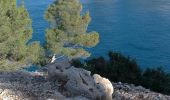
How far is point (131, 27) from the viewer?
57562mm

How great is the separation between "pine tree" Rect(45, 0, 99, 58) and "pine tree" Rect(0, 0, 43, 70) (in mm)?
5118

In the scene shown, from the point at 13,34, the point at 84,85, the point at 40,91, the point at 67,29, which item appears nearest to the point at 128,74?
the point at 84,85

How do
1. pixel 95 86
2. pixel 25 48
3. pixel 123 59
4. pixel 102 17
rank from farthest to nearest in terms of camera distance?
1. pixel 102 17
2. pixel 25 48
3. pixel 123 59
4. pixel 95 86

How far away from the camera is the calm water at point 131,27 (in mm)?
48031

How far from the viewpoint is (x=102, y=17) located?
6431 cm

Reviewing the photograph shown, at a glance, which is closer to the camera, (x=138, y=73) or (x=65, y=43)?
(x=138, y=73)

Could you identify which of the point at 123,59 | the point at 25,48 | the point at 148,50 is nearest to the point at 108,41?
the point at 148,50

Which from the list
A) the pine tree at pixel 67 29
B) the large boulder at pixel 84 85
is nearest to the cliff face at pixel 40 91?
the large boulder at pixel 84 85

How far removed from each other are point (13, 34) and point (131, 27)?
102ft

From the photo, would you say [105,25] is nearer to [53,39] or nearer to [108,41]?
[108,41]

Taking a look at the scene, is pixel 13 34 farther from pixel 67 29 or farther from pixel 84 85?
pixel 84 85

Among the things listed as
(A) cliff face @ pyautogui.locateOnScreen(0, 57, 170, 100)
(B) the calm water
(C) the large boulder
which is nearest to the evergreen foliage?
(A) cliff face @ pyautogui.locateOnScreen(0, 57, 170, 100)

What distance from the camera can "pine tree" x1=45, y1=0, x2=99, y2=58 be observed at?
34188mm

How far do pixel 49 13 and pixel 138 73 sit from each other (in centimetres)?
1644
